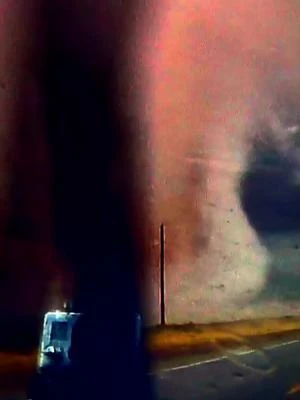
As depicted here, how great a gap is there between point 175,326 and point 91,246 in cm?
17

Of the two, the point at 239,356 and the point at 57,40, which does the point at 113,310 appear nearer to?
the point at 239,356

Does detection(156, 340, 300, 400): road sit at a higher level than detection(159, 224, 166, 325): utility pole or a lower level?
lower

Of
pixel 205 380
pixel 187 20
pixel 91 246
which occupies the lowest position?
pixel 205 380

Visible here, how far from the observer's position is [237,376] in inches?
37.5

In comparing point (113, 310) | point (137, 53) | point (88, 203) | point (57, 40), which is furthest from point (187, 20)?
point (113, 310)

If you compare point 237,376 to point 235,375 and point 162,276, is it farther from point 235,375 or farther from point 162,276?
point 162,276

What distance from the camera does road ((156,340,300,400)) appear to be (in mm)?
935

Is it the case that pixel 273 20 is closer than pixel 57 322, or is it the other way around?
pixel 57 322

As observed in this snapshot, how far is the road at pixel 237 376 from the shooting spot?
935 millimetres

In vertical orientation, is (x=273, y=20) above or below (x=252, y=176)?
above

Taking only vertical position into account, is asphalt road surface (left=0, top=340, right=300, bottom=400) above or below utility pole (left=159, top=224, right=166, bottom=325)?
below

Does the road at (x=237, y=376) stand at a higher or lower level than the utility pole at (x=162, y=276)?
lower

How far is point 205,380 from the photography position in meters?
0.94

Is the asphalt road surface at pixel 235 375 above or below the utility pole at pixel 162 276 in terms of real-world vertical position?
below
